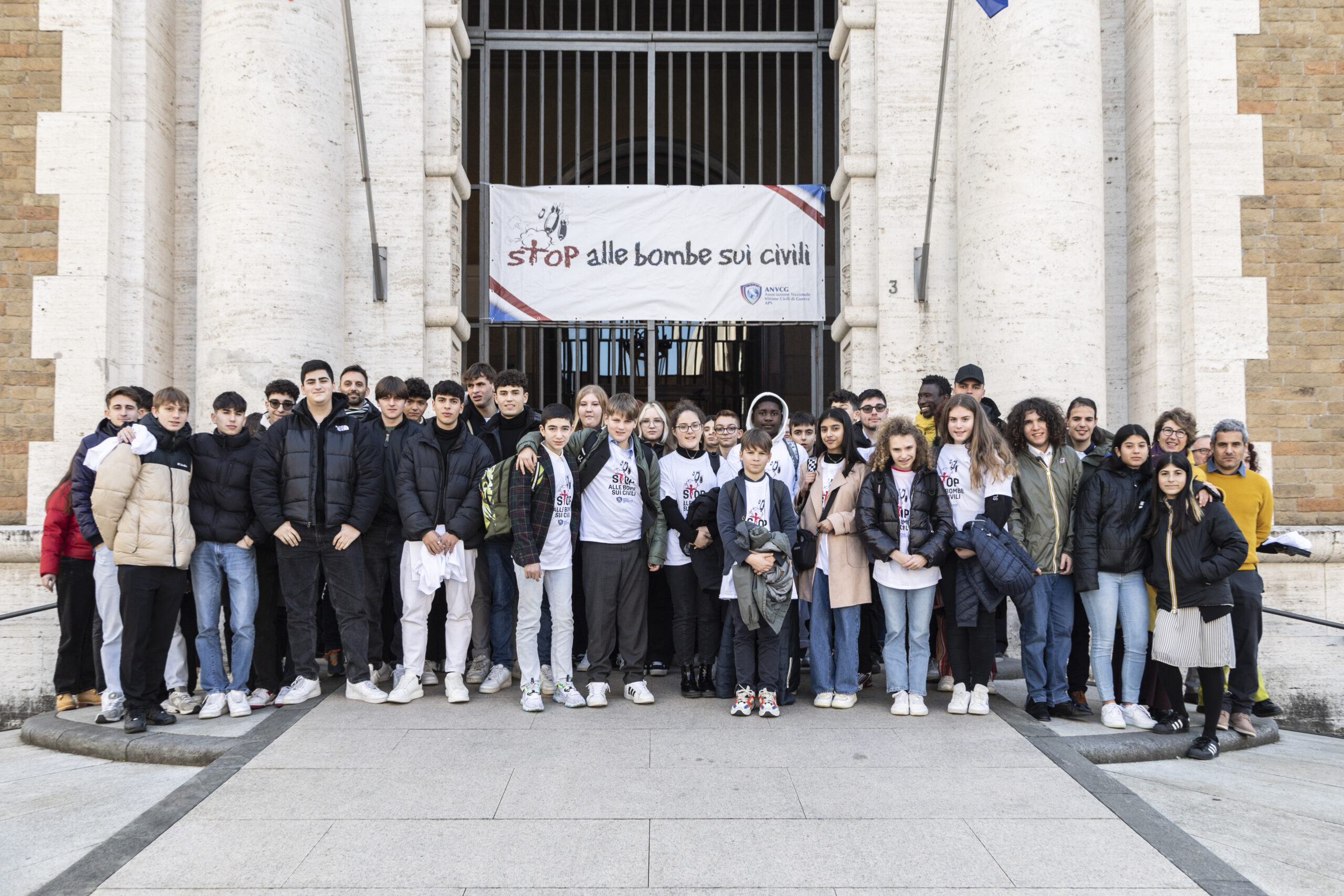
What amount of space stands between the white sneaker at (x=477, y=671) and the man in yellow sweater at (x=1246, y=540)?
14.2ft

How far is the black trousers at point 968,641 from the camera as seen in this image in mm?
5406

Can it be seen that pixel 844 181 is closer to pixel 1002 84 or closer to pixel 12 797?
pixel 1002 84

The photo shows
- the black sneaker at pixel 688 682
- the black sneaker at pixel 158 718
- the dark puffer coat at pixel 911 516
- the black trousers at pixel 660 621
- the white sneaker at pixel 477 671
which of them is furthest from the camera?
the black trousers at pixel 660 621

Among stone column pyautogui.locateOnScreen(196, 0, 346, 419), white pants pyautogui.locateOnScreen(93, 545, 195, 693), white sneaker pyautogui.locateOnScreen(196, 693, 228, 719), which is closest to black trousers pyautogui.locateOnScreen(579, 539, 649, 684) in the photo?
white sneaker pyautogui.locateOnScreen(196, 693, 228, 719)

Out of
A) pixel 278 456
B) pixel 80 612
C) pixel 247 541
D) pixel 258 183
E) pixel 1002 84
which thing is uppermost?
pixel 1002 84

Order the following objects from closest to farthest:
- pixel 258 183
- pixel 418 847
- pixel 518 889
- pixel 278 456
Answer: pixel 518 889
pixel 418 847
pixel 278 456
pixel 258 183

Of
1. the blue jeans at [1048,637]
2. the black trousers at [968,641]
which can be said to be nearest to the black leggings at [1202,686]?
the blue jeans at [1048,637]

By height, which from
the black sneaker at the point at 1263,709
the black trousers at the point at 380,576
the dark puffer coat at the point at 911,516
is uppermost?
the dark puffer coat at the point at 911,516

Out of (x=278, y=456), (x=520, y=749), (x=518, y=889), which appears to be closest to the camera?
(x=518, y=889)

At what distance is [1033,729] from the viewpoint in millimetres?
5090

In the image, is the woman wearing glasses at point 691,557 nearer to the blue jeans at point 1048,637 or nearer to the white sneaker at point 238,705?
the blue jeans at point 1048,637

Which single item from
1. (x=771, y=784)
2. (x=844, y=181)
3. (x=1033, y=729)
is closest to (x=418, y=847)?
(x=771, y=784)

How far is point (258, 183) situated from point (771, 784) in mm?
6393

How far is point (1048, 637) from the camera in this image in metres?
5.54
